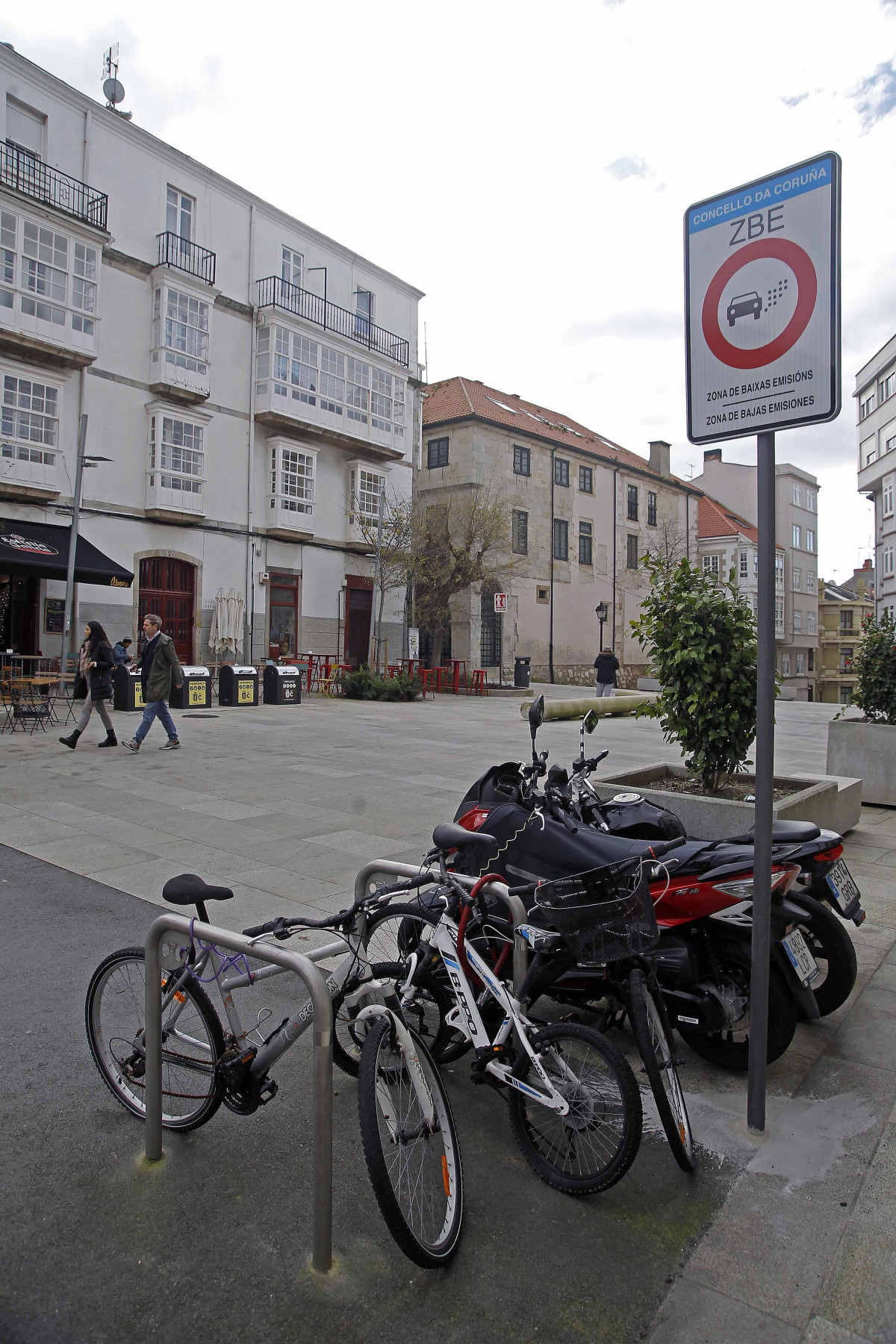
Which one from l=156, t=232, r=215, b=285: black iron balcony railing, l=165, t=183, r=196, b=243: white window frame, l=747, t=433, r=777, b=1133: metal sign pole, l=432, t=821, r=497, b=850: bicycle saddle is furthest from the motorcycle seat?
l=165, t=183, r=196, b=243: white window frame

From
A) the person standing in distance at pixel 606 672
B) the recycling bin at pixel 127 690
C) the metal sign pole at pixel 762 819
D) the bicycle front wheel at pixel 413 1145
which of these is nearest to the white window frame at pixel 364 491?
the person standing in distance at pixel 606 672

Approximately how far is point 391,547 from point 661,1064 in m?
27.0

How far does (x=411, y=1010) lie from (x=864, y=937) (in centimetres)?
320

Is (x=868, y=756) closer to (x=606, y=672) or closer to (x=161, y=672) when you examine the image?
(x=161, y=672)

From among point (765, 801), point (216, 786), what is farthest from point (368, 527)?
point (765, 801)

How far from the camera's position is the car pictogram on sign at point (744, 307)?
2932mm

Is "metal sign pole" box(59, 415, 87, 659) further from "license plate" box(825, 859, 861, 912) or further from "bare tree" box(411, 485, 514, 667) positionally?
"license plate" box(825, 859, 861, 912)

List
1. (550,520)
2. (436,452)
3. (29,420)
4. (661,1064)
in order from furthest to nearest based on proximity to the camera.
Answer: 1. (550,520)
2. (436,452)
3. (29,420)
4. (661,1064)

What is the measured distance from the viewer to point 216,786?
9250 mm

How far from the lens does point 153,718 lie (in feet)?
38.9

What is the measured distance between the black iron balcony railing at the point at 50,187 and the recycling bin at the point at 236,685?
39.3ft

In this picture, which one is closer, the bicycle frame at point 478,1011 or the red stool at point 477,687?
the bicycle frame at point 478,1011

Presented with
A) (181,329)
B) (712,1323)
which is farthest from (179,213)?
(712,1323)

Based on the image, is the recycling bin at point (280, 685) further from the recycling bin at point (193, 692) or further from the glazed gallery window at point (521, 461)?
the glazed gallery window at point (521, 461)
